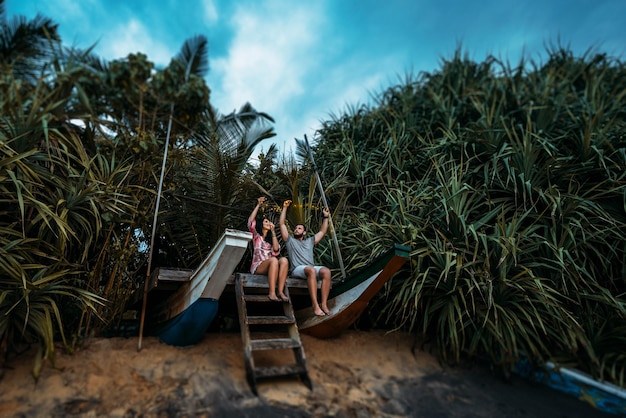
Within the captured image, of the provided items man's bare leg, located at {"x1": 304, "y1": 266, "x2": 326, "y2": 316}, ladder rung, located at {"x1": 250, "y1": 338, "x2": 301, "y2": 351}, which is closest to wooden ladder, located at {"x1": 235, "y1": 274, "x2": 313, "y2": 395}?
ladder rung, located at {"x1": 250, "y1": 338, "x2": 301, "y2": 351}

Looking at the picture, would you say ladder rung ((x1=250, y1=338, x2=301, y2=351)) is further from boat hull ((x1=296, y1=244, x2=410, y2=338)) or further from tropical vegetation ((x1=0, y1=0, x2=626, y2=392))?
tropical vegetation ((x1=0, y1=0, x2=626, y2=392))

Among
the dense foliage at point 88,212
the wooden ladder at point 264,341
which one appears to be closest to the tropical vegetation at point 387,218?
the dense foliage at point 88,212

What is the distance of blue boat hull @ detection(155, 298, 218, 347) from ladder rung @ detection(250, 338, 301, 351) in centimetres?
54

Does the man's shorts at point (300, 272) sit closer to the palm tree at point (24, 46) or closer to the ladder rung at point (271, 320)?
the ladder rung at point (271, 320)

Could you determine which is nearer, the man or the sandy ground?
the sandy ground

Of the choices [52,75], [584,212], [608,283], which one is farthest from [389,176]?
[52,75]

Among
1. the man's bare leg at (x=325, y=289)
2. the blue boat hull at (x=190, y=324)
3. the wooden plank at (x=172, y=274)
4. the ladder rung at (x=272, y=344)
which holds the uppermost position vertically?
the wooden plank at (x=172, y=274)

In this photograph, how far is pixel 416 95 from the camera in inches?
325

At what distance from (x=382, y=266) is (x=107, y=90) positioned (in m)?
9.26

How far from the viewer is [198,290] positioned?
3375 millimetres

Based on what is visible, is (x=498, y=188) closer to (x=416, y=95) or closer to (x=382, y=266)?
(x=382, y=266)

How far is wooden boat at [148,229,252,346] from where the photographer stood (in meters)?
3.17

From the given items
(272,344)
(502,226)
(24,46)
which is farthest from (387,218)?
(24,46)

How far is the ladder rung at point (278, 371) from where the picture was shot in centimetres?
304
